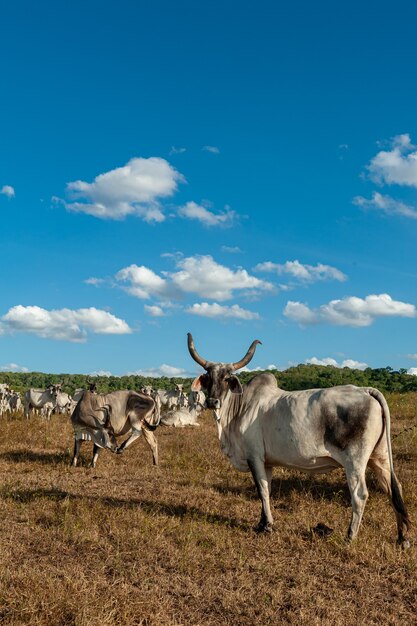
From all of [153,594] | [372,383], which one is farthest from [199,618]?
[372,383]

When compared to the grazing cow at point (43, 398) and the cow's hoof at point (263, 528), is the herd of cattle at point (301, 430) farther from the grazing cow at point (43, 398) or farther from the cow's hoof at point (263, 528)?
the grazing cow at point (43, 398)

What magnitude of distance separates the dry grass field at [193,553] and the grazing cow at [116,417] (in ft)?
4.68

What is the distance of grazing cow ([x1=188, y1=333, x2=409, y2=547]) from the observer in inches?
284

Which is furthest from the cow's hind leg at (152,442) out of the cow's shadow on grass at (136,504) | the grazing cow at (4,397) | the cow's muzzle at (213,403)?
the grazing cow at (4,397)

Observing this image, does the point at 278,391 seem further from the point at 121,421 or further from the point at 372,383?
the point at 372,383

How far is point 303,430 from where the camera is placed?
7.52 m

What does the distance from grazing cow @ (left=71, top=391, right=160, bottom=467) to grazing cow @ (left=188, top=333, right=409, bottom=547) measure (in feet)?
16.7

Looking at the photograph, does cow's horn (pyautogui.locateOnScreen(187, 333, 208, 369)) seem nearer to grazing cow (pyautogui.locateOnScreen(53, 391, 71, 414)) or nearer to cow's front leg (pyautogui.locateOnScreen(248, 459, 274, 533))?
cow's front leg (pyautogui.locateOnScreen(248, 459, 274, 533))

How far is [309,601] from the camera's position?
5527 millimetres

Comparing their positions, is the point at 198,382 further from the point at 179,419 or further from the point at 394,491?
the point at 179,419

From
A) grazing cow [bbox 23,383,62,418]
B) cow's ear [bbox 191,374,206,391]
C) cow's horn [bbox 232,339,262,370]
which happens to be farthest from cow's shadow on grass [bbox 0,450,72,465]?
grazing cow [bbox 23,383,62,418]

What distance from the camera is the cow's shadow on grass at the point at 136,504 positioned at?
8.30 meters

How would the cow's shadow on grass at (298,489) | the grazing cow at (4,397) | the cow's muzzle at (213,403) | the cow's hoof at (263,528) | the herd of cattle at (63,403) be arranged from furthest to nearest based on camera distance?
the grazing cow at (4,397) → the herd of cattle at (63,403) → the cow's shadow on grass at (298,489) → the cow's muzzle at (213,403) → the cow's hoof at (263,528)

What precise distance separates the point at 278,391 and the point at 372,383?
3090cm
